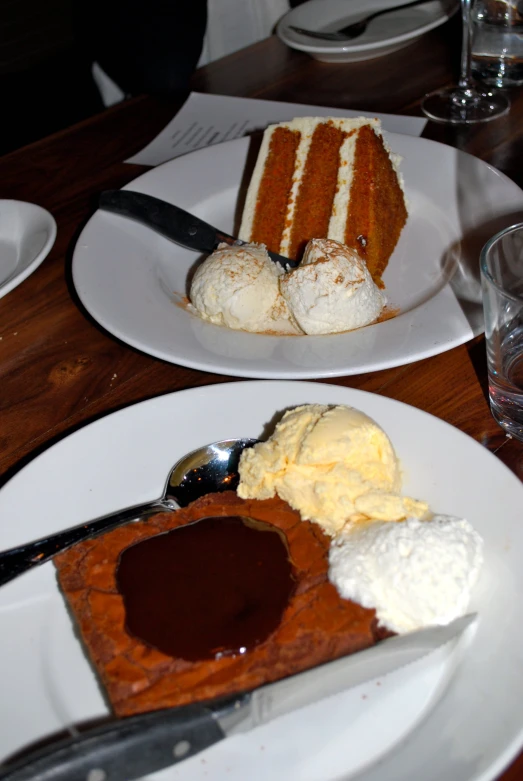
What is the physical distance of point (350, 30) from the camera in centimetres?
290

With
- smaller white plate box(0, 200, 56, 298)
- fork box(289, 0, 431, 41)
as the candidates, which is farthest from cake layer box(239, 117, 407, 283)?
fork box(289, 0, 431, 41)

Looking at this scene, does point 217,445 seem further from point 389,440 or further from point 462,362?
point 462,362

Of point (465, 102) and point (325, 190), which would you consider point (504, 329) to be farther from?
point (465, 102)

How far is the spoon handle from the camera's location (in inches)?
42.9

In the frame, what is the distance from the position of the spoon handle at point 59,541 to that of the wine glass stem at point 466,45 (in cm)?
192

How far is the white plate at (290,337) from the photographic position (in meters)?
1.46

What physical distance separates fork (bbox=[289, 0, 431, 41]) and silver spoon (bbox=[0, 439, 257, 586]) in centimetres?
214

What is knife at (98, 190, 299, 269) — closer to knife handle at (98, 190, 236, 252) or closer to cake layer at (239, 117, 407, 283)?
knife handle at (98, 190, 236, 252)

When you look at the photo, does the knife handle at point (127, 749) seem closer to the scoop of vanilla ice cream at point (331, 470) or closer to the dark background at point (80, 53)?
the scoop of vanilla ice cream at point (331, 470)

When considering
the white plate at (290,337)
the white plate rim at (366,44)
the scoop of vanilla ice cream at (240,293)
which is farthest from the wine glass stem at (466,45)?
the scoop of vanilla ice cream at (240,293)

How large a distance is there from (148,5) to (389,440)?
3.20m

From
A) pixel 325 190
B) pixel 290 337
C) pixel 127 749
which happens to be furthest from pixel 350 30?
pixel 127 749

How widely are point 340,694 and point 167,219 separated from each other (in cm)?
134

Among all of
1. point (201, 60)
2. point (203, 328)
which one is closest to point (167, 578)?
point (203, 328)
